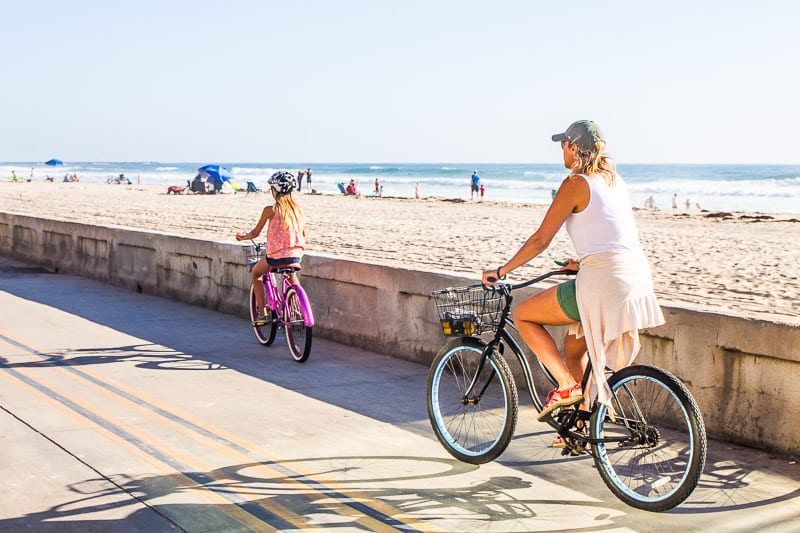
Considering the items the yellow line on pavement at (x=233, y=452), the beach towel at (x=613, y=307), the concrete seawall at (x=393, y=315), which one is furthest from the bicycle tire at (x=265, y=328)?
the beach towel at (x=613, y=307)

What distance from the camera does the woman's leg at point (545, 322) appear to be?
5477 mm

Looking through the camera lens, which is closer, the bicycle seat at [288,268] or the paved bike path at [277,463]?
the paved bike path at [277,463]

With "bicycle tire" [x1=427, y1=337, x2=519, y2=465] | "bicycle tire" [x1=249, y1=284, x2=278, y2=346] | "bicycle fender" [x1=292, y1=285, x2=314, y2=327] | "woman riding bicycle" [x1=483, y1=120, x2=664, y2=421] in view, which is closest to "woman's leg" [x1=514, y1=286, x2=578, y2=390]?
"woman riding bicycle" [x1=483, y1=120, x2=664, y2=421]

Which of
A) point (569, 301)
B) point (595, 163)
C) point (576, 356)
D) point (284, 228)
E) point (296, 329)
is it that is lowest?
point (296, 329)

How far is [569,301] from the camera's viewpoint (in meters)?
5.38

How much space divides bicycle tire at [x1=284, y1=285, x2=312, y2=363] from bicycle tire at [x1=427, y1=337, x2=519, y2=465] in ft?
9.56

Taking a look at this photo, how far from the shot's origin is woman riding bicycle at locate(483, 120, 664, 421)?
516 cm

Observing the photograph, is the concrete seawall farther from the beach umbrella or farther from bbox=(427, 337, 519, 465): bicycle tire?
the beach umbrella

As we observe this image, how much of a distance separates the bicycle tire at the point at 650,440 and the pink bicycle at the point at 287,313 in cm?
410

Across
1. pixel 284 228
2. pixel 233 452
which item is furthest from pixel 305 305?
pixel 233 452

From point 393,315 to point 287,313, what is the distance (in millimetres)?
986

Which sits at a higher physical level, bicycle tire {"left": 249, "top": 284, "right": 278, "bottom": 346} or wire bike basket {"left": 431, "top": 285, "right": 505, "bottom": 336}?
wire bike basket {"left": 431, "top": 285, "right": 505, "bottom": 336}

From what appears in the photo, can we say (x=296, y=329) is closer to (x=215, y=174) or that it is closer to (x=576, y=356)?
(x=576, y=356)

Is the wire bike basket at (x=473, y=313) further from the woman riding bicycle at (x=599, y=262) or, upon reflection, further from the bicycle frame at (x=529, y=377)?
the woman riding bicycle at (x=599, y=262)
